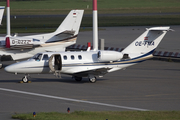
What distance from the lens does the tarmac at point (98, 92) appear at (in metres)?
19.3

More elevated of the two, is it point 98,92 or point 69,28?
point 69,28

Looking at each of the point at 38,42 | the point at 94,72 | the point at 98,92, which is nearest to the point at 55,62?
the point at 94,72

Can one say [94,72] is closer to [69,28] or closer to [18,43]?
[18,43]

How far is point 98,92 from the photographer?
923 inches

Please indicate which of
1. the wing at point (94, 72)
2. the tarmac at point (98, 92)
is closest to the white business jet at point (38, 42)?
the tarmac at point (98, 92)

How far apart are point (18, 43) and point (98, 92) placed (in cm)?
1382

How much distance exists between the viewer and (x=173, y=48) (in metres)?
46.1

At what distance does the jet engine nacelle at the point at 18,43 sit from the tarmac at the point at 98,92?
304 centimetres

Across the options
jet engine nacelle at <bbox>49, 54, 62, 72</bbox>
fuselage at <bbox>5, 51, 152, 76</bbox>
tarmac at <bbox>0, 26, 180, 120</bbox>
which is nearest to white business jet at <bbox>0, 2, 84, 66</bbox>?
tarmac at <bbox>0, 26, 180, 120</bbox>

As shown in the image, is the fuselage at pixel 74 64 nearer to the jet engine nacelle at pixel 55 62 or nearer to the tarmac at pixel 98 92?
the jet engine nacelle at pixel 55 62

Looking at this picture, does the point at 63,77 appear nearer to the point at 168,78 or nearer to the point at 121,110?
the point at 168,78

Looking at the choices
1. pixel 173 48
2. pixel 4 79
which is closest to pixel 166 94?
pixel 4 79

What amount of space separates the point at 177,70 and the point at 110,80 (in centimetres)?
738

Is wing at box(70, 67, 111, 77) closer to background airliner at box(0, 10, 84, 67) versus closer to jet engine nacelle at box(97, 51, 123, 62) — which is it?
jet engine nacelle at box(97, 51, 123, 62)
